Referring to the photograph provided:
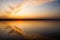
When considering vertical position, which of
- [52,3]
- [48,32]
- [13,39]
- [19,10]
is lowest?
[13,39]

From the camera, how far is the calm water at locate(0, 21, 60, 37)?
164cm

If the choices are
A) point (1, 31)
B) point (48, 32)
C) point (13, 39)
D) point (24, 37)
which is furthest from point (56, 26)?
point (1, 31)

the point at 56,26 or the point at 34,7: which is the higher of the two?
the point at 34,7

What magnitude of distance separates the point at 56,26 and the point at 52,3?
245 millimetres

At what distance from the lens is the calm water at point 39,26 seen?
164cm

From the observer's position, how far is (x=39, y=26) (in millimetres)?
1648

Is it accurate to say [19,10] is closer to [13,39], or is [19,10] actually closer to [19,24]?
[19,24]

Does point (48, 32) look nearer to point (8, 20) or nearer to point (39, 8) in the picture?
point (39, 8)

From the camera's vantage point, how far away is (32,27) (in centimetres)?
165

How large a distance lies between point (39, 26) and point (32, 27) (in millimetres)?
74

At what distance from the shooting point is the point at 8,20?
165 cm

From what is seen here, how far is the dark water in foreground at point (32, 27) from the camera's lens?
5.39 feet

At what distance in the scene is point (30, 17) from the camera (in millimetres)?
1648

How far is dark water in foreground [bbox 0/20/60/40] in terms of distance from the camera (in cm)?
164
